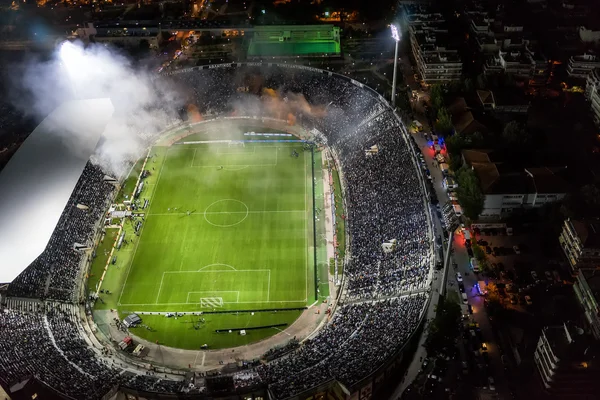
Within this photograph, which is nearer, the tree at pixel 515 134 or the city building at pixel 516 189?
the city building at pixel 516 189

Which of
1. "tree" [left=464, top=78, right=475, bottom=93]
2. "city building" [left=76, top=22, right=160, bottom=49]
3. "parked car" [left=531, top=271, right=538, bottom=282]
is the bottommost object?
"parked car" [left=531, top=271, right=538, bottom=282]

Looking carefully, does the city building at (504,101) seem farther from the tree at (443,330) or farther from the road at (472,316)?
the tree at (443,330)

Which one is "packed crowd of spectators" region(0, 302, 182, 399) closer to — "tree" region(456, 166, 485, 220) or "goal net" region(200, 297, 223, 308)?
"goal net" region(200, 297, 223, 308)

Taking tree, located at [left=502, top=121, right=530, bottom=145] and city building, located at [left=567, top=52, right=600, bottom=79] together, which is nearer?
tree, located at [left=502, top=121, right=530, bottom=145]

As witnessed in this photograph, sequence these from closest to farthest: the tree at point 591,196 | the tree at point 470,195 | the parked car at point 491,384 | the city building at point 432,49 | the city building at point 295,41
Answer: the parked car at point 491,384 < the tree at point 591,196 < the tree at point 470,195 < the city building at point 432,49 < the city building at point 295,41

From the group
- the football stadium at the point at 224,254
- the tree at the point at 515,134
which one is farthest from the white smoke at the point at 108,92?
the tree at the point at 515,134

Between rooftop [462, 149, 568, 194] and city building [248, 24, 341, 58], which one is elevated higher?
city building [248, 24, 341, 58]

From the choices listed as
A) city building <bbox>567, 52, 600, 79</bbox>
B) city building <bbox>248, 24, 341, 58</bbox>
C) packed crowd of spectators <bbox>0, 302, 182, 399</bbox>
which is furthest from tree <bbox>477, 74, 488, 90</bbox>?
packed crowd of spectators <bbox>0, 302, 182, 399</bbox>
